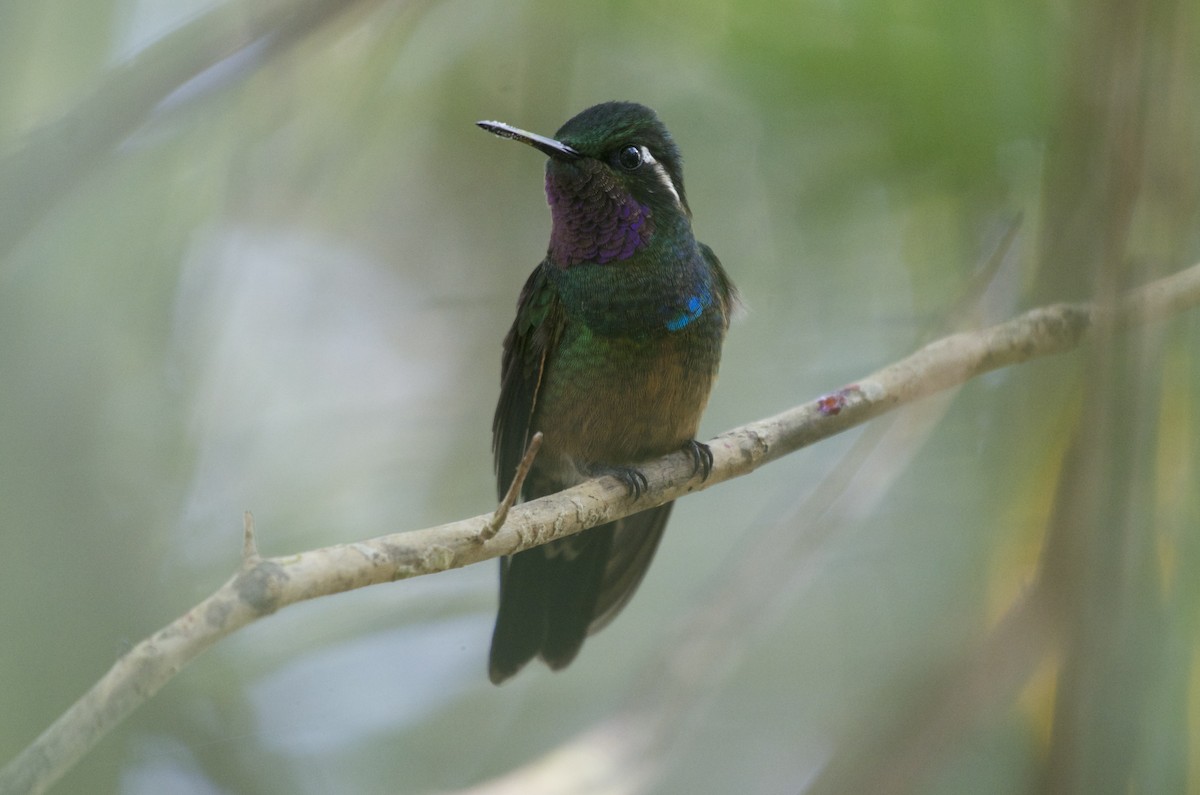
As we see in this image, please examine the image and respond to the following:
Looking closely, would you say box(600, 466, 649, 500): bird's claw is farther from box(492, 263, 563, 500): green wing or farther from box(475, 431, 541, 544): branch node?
box(475, 431, 541, 544): branch node

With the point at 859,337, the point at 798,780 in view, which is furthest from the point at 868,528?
the point at 798,780

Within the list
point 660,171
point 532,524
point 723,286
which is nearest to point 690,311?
point 723,286

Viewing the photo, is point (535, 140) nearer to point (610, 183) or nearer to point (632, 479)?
point (610, 183)

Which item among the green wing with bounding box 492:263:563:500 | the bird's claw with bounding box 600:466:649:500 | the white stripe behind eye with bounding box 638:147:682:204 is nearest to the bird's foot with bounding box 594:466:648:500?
the bird's claw with bounding box 600:466:649:500

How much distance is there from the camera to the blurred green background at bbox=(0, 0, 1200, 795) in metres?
1.28

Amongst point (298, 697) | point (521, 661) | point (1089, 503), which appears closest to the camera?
point (1089, 503)

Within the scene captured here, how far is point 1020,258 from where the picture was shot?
1601mm

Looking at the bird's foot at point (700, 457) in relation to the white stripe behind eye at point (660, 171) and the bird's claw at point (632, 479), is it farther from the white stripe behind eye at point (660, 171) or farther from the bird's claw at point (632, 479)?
the white stripe behind eye at point (660, 171)

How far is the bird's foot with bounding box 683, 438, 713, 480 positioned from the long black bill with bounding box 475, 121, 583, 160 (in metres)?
0.51

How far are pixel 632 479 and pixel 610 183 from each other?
0.47m

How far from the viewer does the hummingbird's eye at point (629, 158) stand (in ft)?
5.16

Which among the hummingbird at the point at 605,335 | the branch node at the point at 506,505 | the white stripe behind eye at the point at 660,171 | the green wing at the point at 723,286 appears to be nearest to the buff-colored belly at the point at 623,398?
the hummingbird at the point at 605,335

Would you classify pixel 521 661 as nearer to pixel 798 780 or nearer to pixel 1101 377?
pixel 798 780

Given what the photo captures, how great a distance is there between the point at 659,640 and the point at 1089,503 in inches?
34.3
